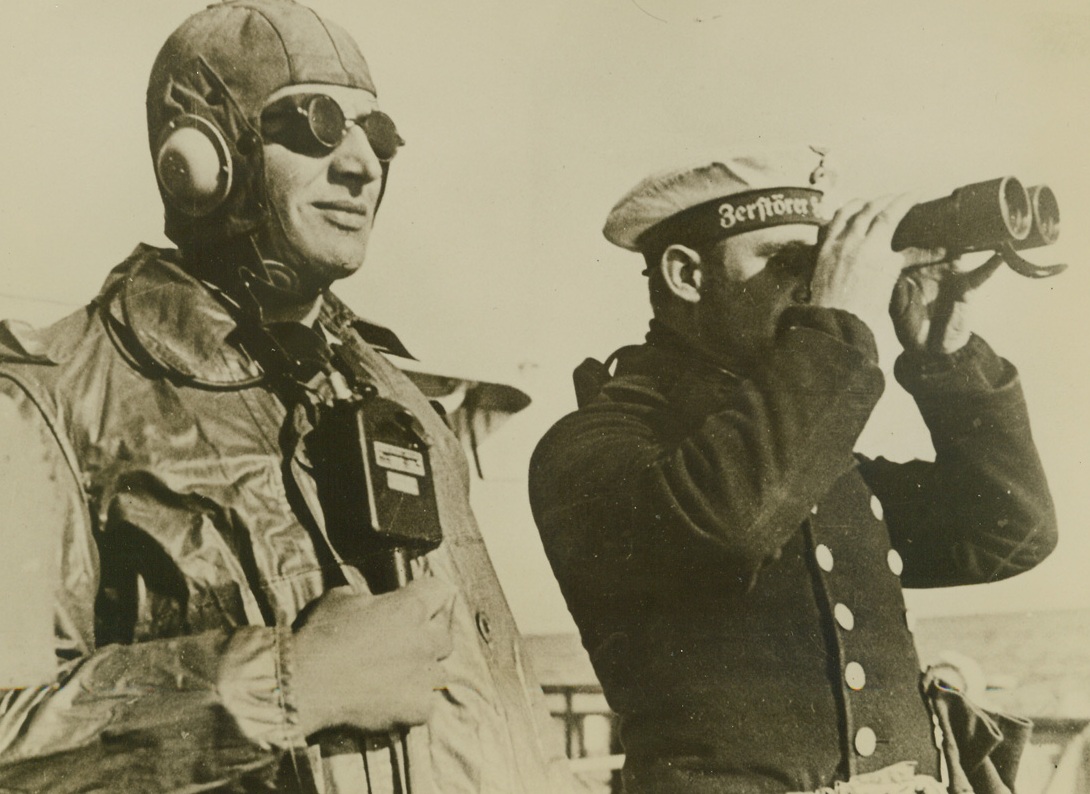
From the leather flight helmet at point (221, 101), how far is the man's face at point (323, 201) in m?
0.03

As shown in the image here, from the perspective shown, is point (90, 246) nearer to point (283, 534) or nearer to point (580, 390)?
point (283, 534)

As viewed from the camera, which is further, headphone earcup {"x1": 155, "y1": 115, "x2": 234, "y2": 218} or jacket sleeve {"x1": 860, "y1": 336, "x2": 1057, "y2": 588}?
jacket sleeve {"x1": 860, "y1": 336, "x2": 1057, "y2": 588}

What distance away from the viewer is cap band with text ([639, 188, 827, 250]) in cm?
292

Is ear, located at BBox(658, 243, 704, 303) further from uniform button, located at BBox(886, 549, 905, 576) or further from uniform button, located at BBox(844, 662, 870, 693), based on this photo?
uniform button, located at BBox(844, 662, 870, 693)

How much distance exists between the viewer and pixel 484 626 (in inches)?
107

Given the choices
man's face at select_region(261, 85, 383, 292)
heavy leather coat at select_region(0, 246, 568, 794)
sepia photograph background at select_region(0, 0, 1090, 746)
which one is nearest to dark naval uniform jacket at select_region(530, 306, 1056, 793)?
sepia photograph background at select_region(0, 0, 1090, 746)

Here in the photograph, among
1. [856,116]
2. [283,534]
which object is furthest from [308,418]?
[856,116]

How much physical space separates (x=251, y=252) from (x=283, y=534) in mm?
646

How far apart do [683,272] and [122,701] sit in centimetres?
155

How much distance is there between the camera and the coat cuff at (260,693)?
93.3 inches

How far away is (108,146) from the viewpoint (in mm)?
2879

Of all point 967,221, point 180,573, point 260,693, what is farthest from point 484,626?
point 967,221

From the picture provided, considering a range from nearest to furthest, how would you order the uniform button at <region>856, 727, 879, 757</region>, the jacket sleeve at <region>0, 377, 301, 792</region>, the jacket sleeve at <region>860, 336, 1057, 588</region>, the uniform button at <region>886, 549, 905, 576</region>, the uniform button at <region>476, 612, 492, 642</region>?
the jacket sleeve at <region>0, 377, 301, 792</region> < the uniform button at <region>856, 727, 879, 757</region> < the uniform button at <region>476, 612, 492, 642</region> < the uniform button at <region>886, 549, 905, 576</region> < the jacket sleeve at <region>860, 336, 1057, 588</region>

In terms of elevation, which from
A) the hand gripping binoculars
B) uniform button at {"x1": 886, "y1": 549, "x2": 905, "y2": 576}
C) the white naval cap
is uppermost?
the white naval cap
